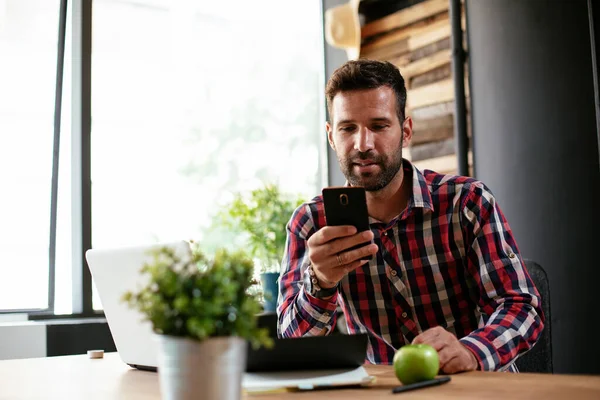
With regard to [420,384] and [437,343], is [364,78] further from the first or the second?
[420,384]

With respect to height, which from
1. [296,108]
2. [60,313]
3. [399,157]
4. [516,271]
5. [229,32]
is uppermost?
[229,32]

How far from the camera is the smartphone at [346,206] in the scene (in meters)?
1.54

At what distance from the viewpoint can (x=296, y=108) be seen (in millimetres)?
4324

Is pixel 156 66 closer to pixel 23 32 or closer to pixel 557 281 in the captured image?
pixel 23 32

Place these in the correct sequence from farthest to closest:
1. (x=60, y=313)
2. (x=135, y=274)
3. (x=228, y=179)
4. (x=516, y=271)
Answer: (x=228, y=179) < (x=60, y=313) < (x=516, y=271) < (x=135, y=274)

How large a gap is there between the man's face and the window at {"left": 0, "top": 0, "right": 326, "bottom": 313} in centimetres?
177

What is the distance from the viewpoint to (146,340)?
1.56m

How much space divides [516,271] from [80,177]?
2262 millimetres

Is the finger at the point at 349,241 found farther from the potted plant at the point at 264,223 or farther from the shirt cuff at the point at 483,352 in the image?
the potted plant at the point at 264,223

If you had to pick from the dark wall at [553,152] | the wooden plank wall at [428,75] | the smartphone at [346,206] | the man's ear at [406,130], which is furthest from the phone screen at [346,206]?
the wooden plank wall at [428,75]

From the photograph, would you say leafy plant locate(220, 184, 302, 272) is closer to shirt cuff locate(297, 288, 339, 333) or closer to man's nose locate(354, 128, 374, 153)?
man's nose locate(354, 128, 374, 153)

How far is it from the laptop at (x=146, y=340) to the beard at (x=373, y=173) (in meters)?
0.78

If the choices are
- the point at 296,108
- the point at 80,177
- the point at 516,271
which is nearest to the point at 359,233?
the point at 516,271

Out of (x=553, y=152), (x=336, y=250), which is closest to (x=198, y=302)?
(x=336, y=250)
